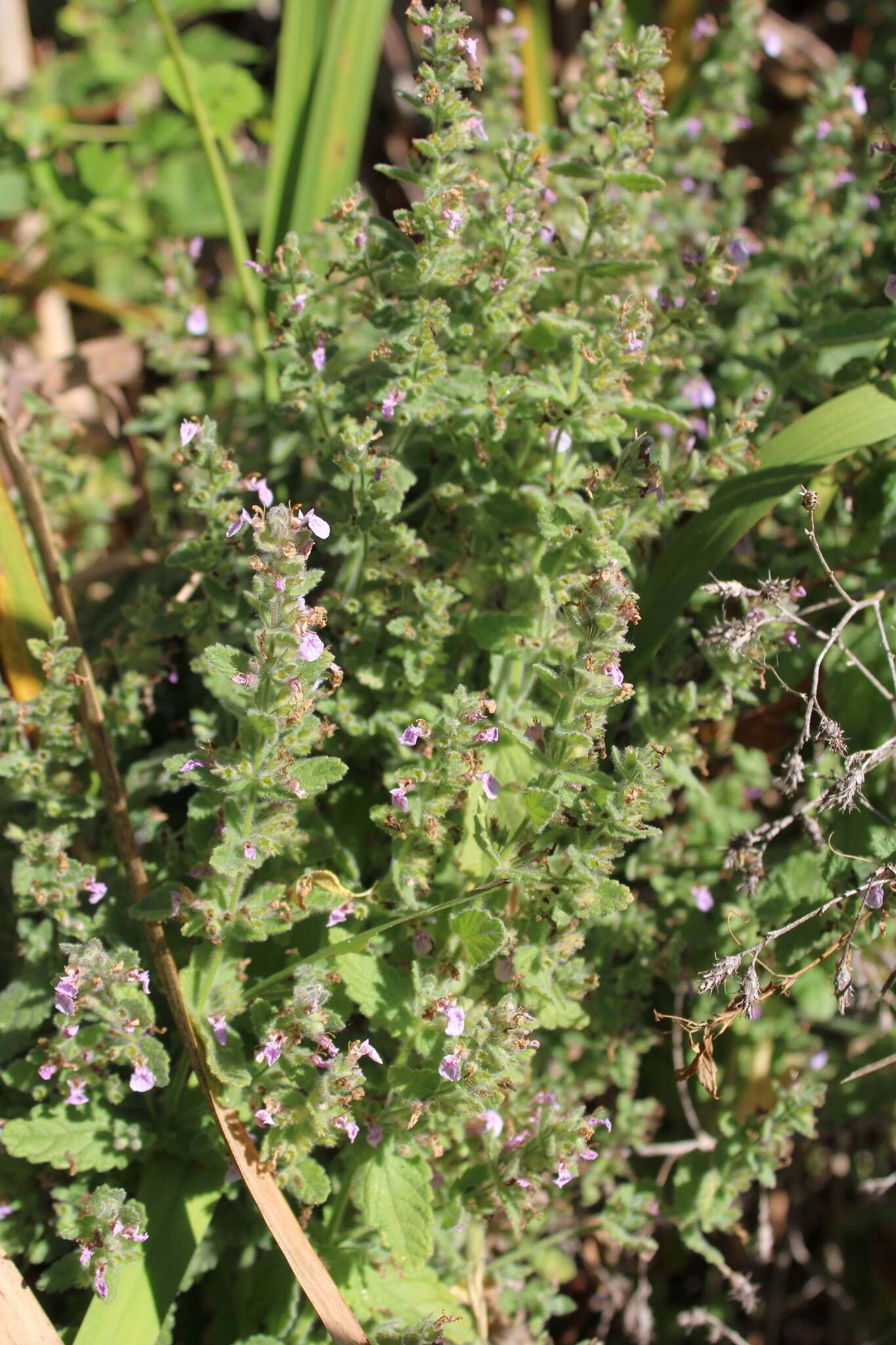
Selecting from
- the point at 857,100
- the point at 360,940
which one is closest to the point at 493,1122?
the point at 360,940

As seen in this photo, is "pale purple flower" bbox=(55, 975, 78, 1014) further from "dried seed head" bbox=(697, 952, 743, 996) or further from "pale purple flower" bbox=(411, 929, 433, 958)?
"dried seed head" bbox=(697, 952, 743, 996)

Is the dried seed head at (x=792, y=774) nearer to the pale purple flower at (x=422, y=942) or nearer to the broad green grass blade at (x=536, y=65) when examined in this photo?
the pale purple flower at (x=422, y=942)

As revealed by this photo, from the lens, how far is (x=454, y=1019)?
2475 millimetres

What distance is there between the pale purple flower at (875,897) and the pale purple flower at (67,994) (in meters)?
1.92

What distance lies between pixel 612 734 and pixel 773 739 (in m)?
0.70

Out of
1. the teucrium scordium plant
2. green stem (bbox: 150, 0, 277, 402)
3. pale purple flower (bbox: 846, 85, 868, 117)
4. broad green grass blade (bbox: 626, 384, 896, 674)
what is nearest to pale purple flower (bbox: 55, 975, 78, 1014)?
the teucrium scordium plant

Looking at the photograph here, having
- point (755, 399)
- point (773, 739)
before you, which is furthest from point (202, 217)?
point (773, 739)

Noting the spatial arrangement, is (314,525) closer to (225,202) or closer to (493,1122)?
(493,1122)

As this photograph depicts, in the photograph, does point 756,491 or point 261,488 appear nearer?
point 261,488

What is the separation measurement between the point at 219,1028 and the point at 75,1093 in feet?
1.37

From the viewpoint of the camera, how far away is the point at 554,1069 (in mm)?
3305

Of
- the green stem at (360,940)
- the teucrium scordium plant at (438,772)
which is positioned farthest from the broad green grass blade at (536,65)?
the green stem at (360,940)

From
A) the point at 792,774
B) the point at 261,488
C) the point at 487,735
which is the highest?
the point at 261,488

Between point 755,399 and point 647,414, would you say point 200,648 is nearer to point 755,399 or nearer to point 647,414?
point 647,414
